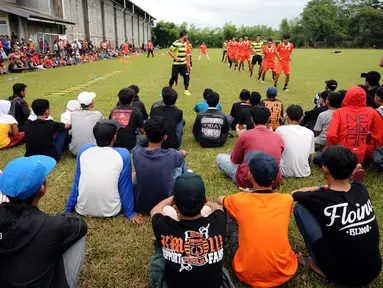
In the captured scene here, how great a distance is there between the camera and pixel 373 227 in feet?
7.89

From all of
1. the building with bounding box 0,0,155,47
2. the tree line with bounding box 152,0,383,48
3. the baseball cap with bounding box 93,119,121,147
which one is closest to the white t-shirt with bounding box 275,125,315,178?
the baseball cap with bounding box 93,119,121,147

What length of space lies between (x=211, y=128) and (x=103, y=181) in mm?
2703

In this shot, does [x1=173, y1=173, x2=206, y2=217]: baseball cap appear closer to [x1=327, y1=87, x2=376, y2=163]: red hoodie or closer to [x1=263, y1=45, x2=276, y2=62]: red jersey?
[x1=327, y1=87, x2=376, y2=163]: red hoodie

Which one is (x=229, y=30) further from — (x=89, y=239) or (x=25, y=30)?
(x=89, y=239)

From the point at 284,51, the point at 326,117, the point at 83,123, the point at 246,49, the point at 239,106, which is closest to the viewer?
the point at 83,123

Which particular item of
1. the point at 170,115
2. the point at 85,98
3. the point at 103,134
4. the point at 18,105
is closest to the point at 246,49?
the point at 170,115

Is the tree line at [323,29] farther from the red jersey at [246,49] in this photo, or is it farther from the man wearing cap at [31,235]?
the man wearing cap at [31,235]

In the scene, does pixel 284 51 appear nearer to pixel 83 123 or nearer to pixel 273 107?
pixel 273 107

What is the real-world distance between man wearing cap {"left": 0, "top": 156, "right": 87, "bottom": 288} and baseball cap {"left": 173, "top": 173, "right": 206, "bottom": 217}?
2.30 ft

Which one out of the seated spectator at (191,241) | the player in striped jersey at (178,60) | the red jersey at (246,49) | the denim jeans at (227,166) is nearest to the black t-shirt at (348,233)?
the seated spectator at (191,241)

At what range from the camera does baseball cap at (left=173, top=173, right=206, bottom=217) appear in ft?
6.91

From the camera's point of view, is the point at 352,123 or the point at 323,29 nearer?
the point at 352,123

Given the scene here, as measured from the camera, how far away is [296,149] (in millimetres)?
4465

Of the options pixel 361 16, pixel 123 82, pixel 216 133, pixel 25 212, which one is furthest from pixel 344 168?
pixel 361 16
